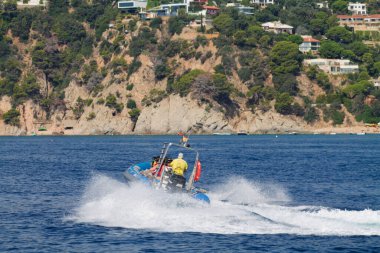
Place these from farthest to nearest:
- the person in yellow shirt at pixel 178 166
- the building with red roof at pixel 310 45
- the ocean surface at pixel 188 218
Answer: the building with red roof at pixel 310 45
the person in yellow shirt at pixel 178 166
the ocean surface at pixel 188 218

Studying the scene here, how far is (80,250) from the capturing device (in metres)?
26.5

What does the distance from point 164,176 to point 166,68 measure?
118 meters

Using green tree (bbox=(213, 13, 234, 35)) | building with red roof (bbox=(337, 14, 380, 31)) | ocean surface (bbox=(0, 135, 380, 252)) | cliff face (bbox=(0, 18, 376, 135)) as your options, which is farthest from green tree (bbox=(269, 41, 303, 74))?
ocean surface (bbox=(0, 135, 380, 252))

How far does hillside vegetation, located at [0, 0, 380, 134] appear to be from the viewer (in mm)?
145500

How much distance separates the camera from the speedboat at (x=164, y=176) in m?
32.0

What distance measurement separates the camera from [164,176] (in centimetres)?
3247

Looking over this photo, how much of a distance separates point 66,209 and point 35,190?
320 inches

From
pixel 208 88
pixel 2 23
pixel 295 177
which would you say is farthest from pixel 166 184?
pixel 2 23

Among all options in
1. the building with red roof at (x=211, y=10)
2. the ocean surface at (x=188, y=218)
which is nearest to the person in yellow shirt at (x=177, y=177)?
the ocean surface at (x=188, y=218)

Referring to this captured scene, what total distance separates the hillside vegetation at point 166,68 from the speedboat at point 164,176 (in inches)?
4148

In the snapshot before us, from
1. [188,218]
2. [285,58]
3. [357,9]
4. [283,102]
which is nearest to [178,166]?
[188,218]

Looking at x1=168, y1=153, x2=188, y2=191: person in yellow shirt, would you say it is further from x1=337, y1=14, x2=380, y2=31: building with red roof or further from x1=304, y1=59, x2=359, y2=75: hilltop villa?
x1=337, y1=14, x2=380, y2=31: building with red roof

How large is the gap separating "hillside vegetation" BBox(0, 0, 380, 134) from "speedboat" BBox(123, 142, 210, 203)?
346ft

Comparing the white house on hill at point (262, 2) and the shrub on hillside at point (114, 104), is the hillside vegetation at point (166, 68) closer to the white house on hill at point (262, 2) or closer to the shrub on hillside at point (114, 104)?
the shrub on hillside at point (114, 104)
